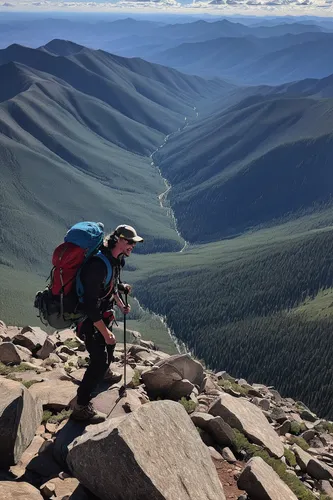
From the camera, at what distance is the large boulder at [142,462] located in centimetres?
1369

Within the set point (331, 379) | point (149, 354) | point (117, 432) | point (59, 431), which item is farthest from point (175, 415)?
point (331, 379)

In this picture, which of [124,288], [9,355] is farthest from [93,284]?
[9,355]

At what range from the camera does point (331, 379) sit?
177m

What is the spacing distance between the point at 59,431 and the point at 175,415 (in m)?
4.60

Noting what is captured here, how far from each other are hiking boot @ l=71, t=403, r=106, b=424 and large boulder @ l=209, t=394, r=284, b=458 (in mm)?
5980

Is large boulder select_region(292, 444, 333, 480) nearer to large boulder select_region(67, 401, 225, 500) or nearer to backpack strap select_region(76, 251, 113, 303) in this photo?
large boulder select_region(67, 401, 225, 500)

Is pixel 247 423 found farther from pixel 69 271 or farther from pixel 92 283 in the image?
pixel 69 271

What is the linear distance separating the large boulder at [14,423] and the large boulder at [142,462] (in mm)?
2108

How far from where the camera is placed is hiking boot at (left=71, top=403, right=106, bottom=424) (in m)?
18.7

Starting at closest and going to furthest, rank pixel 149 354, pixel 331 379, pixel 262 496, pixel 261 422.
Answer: pixel 262 496
pixel 261 422
pixel 149 354
pixel 331 379

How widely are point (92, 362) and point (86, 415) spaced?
195 centimetres

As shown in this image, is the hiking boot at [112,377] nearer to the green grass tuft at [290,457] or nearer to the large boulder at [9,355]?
the large boulder at [9,355]

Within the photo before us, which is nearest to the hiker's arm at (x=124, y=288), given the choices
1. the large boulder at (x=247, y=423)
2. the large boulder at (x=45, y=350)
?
the large boulder at (x=247, y=423)

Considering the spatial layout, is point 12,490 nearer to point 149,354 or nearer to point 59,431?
point 59,431
